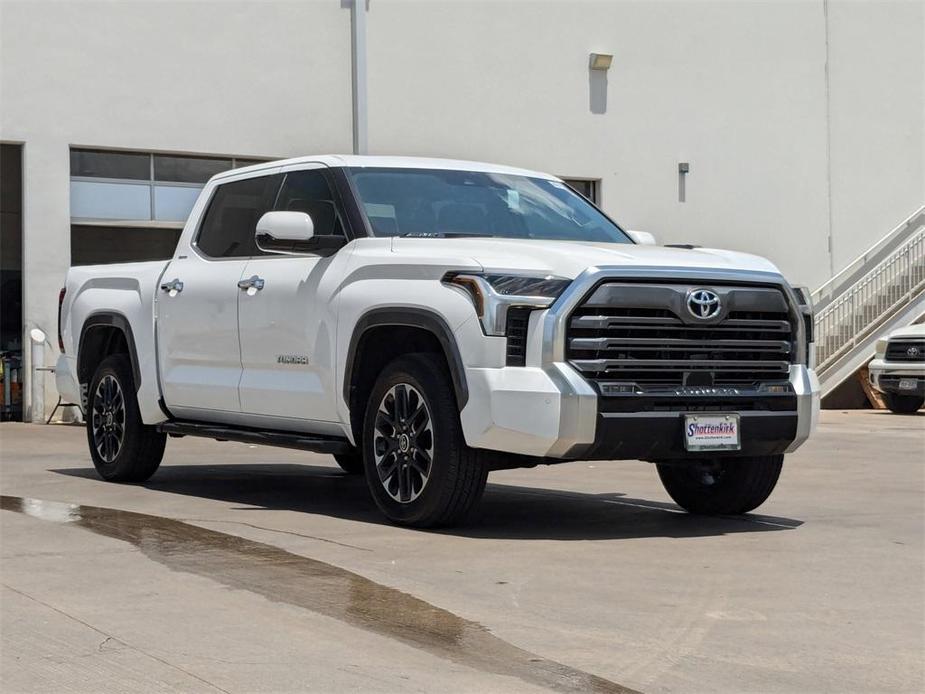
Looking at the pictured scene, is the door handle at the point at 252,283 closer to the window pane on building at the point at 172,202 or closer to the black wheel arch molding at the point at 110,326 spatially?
the black wheel arch molding at the point at 110,326

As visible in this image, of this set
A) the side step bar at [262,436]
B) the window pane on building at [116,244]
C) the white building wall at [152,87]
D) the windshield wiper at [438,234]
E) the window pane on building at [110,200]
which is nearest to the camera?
the windshield wiper at [438,234]

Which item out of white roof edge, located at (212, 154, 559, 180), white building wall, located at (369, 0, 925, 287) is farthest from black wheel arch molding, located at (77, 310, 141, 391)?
→ white building wall, located at (369, 0, 925, 287)

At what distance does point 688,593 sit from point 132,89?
15.8 m

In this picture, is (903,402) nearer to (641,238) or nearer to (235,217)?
(641,238)

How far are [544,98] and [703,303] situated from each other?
639 inches

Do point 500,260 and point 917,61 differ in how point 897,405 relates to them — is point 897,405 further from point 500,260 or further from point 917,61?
point 500,260

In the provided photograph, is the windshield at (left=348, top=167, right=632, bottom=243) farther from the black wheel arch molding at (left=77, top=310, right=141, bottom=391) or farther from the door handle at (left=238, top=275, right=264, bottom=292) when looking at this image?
the black wheel arch molding at (left=77, top=310, right=141, bottom=391)

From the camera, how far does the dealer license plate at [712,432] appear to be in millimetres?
7793

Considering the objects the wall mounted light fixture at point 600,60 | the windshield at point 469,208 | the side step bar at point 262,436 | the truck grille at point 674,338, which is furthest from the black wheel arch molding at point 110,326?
the wall mounted light fixture at point 600,60

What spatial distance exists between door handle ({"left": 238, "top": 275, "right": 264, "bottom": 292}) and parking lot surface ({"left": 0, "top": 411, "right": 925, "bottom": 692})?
4.33ft

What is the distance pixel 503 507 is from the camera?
944 cm

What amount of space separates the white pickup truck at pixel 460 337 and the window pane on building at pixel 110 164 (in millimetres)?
10613

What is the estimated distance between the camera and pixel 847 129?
26484 mm

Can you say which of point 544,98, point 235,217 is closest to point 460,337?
point 235,217
